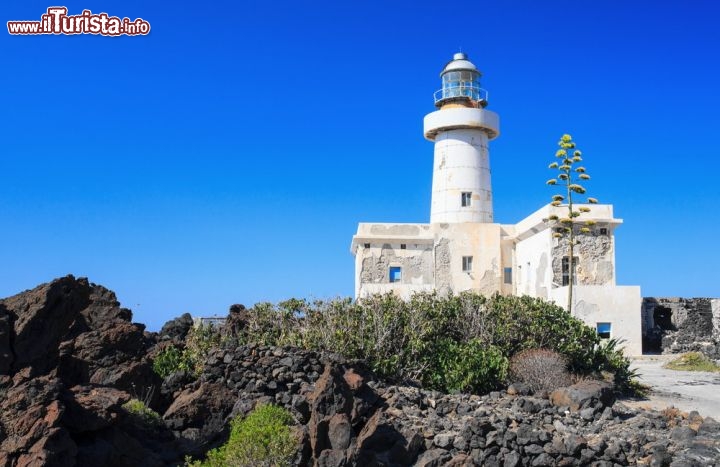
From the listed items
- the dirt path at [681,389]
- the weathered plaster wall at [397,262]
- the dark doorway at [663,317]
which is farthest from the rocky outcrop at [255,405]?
the dark doorway at [663,317]

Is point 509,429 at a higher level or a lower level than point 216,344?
lower

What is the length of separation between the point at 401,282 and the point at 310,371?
52.2 feet

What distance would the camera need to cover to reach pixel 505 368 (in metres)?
14.2

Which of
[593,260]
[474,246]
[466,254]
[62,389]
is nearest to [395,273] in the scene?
[466,254]

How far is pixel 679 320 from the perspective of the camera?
27703 millimetres

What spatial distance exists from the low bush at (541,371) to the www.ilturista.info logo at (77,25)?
34.1 feet

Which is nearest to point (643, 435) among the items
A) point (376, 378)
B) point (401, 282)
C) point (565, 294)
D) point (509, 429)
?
point (509, 429)

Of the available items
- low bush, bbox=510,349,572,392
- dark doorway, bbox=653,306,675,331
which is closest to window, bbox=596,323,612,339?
dark doorway, bbox=653,306,675,331

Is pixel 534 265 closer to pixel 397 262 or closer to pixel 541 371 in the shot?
pixel 397 262

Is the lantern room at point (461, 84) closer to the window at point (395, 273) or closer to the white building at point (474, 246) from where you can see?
the white building at point (474, 246)

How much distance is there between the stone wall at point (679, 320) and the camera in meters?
27.0

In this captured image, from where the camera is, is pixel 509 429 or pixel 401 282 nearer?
pixel 509 429

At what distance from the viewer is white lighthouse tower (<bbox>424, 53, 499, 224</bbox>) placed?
96.8 ft

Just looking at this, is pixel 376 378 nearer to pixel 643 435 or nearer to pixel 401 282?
pixel 643 435
